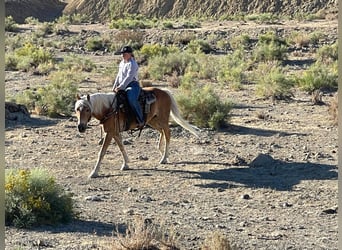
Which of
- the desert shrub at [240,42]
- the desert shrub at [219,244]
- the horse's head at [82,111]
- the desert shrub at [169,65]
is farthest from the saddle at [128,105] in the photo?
the desert shrub at [240,42]

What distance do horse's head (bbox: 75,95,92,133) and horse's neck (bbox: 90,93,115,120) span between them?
7.2 inches

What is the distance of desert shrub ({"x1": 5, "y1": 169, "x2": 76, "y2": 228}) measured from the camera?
913 centimetres

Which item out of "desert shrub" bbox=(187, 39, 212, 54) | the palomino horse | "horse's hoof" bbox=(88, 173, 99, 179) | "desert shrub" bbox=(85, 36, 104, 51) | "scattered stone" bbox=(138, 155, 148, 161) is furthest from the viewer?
"desert shrub" bbox=(85, 36, 104, 51)

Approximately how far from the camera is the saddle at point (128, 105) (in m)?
12.5

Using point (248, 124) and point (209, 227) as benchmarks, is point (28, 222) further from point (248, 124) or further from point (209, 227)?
point (248, 124)

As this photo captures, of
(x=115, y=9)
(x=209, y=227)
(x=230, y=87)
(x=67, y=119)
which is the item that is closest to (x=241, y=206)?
(x=209, y=227)

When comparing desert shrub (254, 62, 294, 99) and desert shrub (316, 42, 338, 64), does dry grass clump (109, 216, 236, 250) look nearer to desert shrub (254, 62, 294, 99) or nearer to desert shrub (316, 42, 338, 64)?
desert shrub (254, 62, 294, 99)

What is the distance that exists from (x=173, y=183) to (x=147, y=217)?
2.18m

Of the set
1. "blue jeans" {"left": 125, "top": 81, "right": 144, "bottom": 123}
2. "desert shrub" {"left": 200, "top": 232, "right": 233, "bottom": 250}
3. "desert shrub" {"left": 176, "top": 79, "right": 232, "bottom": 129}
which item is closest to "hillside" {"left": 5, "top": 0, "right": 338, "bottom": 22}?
"desert shrub" {"left": 176, "top": 79, "right": 232, "bottom": 129}

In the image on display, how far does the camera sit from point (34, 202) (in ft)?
30.4

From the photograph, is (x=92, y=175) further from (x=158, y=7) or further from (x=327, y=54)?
(x=158, y=7)

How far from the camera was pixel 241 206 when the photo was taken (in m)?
10.5

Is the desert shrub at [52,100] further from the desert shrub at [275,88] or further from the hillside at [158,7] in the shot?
the hillside at [158,7]

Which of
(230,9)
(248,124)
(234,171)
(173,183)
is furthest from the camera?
(230,9)
